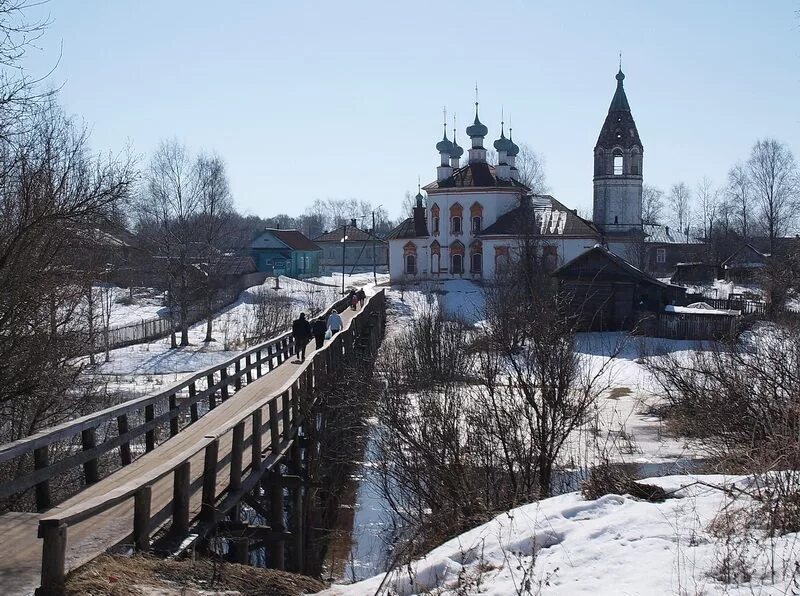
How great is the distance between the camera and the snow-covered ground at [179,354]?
30.9m

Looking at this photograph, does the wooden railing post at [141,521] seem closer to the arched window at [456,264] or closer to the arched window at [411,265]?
the arched window at [456,264]

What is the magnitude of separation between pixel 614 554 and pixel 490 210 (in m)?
56.6

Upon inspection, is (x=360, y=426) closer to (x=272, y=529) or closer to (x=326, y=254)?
(x=272, y=529)

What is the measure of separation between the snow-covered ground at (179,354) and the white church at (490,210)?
1265 centimetres

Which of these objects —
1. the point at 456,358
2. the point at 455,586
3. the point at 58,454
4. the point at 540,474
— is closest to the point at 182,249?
the point at 456,358

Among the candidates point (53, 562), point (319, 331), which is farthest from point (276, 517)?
point (319, 331)

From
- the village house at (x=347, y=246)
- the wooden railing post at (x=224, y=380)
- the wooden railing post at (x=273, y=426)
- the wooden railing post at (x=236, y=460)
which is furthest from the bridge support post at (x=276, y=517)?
the village house at (x=347, y=246)

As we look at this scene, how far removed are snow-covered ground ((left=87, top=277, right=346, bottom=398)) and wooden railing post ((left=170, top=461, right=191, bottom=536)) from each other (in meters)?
18.3

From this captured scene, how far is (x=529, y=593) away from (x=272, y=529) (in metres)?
5.20

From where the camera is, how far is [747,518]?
256 inches

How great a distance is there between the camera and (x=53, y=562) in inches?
199

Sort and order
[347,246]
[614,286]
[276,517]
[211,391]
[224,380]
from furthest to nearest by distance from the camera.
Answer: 1. [347,246]
2. [614,286]
3. [224,380]
4. [211,391]
5. [276,517]

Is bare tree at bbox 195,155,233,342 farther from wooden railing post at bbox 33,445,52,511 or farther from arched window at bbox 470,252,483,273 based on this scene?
wooden railing post at bbox 33,445,52,511

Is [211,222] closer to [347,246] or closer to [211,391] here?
[211,391]
